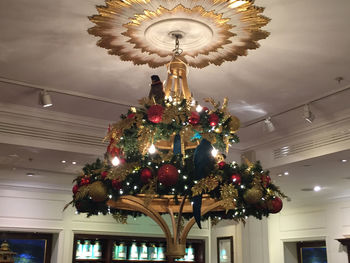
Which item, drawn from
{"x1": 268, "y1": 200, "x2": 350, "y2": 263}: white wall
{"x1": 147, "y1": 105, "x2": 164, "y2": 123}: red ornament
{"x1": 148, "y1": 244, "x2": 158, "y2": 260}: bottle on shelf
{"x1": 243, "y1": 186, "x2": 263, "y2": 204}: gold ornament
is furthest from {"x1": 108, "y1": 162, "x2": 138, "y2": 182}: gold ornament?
{"x1": 268, "y1": 200, "x2": 350, "y2": 263}: white wall

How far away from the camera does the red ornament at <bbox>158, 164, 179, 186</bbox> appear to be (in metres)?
2.52

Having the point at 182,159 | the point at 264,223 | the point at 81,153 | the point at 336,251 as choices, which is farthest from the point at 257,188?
the point at 336,251

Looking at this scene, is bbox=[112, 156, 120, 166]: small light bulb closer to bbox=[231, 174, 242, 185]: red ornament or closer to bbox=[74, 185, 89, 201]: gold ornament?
bbox=[74, 185, 89, 201]: gold ornament

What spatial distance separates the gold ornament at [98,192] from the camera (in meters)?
2.68

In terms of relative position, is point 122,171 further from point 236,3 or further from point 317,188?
point 317,188

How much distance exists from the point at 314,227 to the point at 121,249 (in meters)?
4.05

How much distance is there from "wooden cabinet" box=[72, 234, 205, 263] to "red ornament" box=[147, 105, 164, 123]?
18.5 ft

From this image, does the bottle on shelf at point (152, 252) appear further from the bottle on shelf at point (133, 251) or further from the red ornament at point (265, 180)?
the red ornament at point (265, 180)

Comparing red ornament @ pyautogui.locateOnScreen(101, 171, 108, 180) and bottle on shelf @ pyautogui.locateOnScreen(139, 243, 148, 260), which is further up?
red ornament @ pyautogui.locateOnScreen(101, 171, 108, 180)

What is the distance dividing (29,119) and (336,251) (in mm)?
6532

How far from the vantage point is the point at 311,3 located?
3043 millimetres

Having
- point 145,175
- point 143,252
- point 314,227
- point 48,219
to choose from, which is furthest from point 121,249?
point 145,175

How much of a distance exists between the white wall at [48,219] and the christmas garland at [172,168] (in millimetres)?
5044

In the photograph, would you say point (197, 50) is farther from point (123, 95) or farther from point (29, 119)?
point (29, 119)
